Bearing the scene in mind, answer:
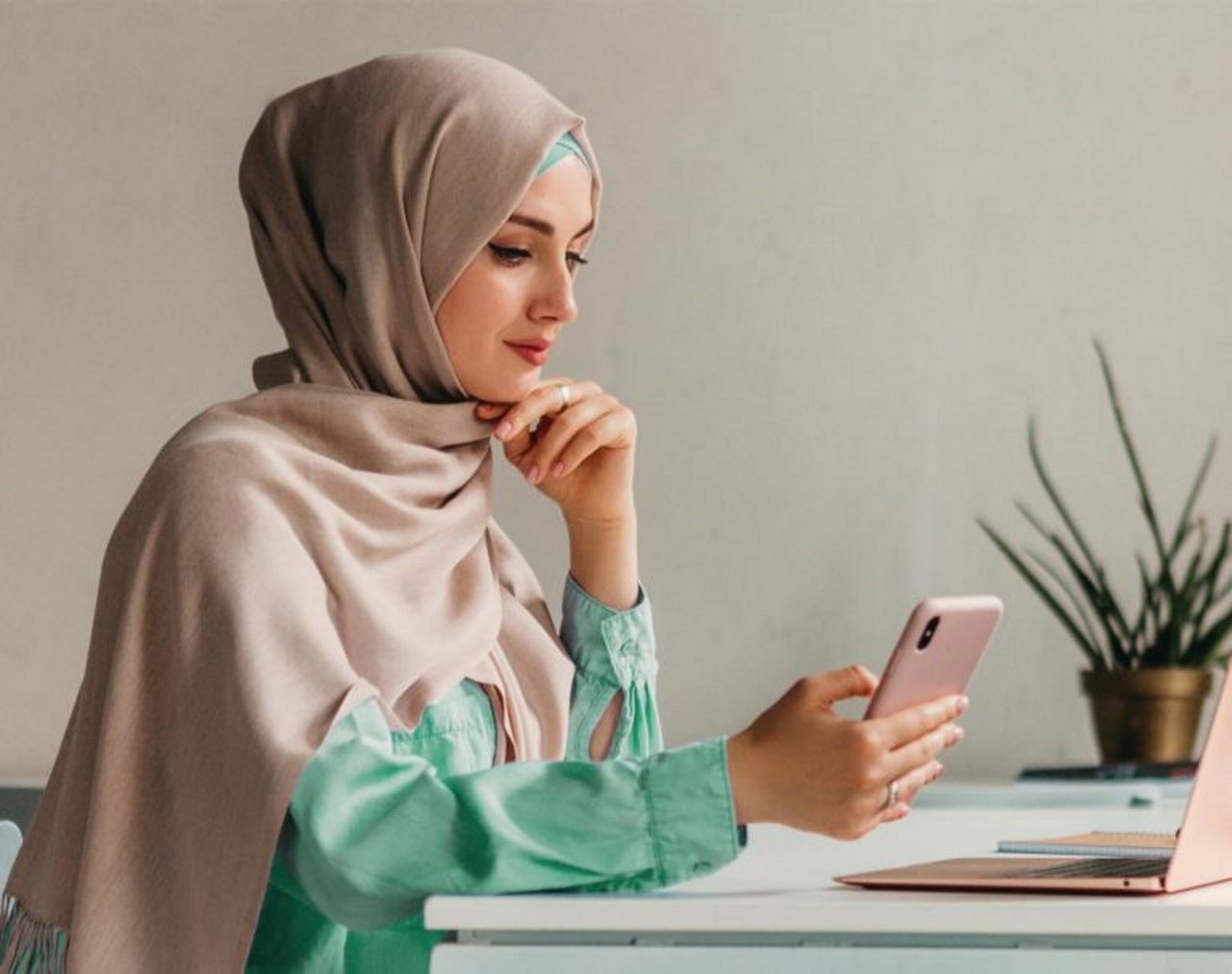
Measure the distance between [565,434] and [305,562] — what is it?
313mm

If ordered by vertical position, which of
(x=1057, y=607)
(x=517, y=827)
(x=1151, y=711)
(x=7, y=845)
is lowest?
(x=1151, y=711)

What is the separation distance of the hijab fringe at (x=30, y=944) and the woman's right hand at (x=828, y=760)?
48cm

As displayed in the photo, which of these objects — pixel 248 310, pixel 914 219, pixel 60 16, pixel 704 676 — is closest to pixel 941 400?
pixel 914 219

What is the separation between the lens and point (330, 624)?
1308 millimetres

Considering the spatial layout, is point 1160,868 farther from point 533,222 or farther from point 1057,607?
point 1057,607

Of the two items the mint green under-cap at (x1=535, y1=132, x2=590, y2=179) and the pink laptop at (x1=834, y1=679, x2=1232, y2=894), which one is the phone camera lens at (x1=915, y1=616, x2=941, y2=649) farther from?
the mint green under-cap at (x1=535, y1=132, x2=590, y2=179)

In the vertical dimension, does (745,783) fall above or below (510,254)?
below

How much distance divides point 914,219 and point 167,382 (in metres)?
1.24

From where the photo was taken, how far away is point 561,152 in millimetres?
1587

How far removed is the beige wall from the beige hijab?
5.10 ft

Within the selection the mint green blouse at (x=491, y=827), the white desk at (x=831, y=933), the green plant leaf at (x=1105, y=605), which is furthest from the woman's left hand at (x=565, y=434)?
the green plant leaf at (x=1105, y=605)

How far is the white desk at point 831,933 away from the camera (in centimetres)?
106

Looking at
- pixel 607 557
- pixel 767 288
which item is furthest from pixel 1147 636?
pixel 607 557

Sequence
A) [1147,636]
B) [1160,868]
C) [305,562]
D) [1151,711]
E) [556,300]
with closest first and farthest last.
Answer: [1160,868]
[305,562]
[556,300]
[1151,711]
[1147,636]
